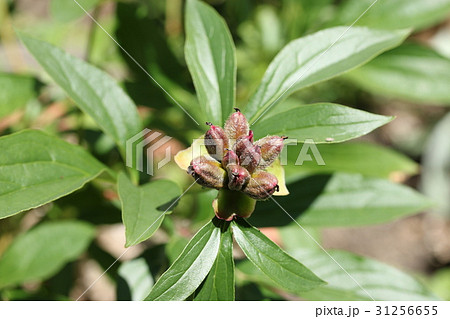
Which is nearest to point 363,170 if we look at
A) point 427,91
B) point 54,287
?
point 427,91

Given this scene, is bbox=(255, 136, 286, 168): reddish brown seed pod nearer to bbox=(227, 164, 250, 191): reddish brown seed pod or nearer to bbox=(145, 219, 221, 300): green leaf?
bbox=(227, 164, 250, 191): reddish brown seed pod

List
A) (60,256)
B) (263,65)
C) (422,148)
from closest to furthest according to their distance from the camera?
1. (60,256)
2. (263,65)
3. (422,148)

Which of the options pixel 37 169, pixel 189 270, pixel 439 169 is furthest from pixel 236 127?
pixel 439 169

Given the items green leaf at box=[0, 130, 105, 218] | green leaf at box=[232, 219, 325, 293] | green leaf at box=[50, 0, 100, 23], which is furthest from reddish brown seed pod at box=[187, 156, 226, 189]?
green leaf at box=[50, 0, 100, 23]

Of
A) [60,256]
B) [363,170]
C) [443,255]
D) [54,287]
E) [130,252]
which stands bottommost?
[443,255]

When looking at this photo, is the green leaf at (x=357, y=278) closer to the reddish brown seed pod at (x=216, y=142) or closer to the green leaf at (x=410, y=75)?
the reddish brown seed pod at (x=216, y=142)

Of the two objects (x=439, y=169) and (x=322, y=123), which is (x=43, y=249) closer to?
(x=322, y=123)

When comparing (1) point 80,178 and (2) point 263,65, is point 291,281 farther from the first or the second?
(2) point 263,65
